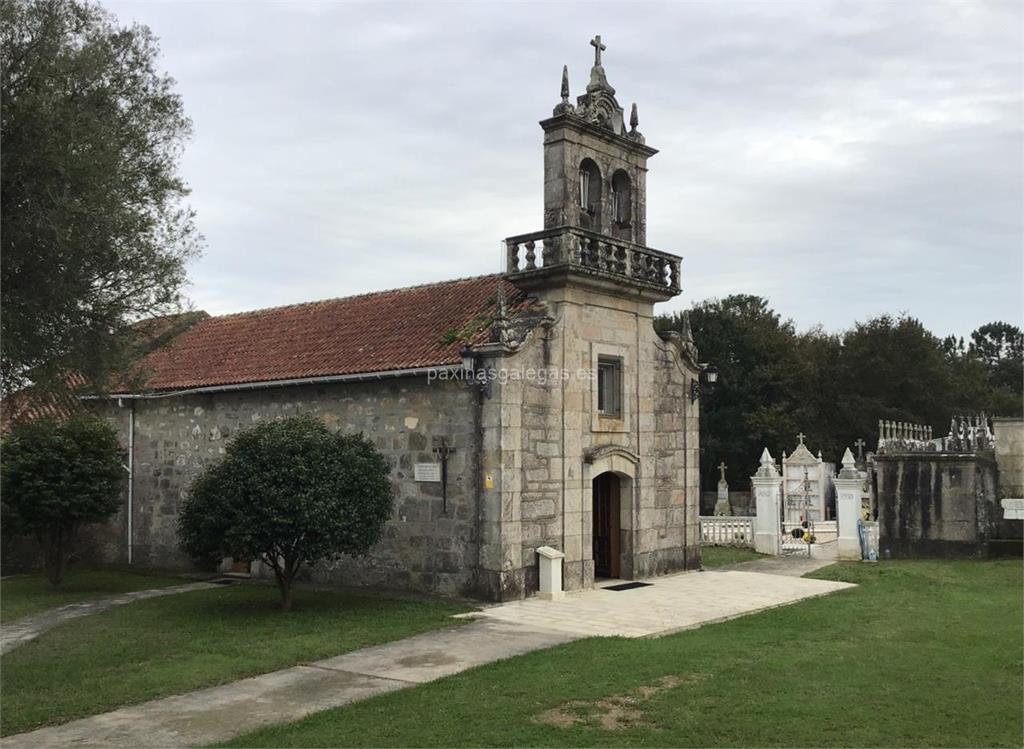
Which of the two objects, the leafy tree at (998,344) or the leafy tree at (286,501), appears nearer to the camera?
the leafy tree at (286,501)

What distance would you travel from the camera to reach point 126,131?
11695mm

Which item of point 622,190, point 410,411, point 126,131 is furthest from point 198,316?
point 126,131

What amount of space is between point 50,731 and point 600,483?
37.9ft

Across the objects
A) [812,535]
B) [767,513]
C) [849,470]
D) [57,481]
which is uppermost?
[849,470]

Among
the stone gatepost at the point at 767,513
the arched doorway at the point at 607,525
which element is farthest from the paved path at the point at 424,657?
the stone gatepost at the point at 767,513

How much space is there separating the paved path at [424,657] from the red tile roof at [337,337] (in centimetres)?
477

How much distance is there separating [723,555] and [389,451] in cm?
942

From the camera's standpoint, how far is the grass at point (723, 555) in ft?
68.7

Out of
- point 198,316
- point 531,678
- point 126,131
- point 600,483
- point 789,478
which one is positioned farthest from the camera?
point 789,478

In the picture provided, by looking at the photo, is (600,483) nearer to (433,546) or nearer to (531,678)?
(433,546)

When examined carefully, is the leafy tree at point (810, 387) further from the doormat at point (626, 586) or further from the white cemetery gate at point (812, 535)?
the doormat at point (626, 586)

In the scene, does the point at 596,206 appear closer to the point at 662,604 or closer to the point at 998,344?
the point at 662,604

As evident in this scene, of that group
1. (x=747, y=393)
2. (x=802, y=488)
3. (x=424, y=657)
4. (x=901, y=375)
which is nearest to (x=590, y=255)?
(x=424, y=657)

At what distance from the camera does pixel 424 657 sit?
11625 mm
